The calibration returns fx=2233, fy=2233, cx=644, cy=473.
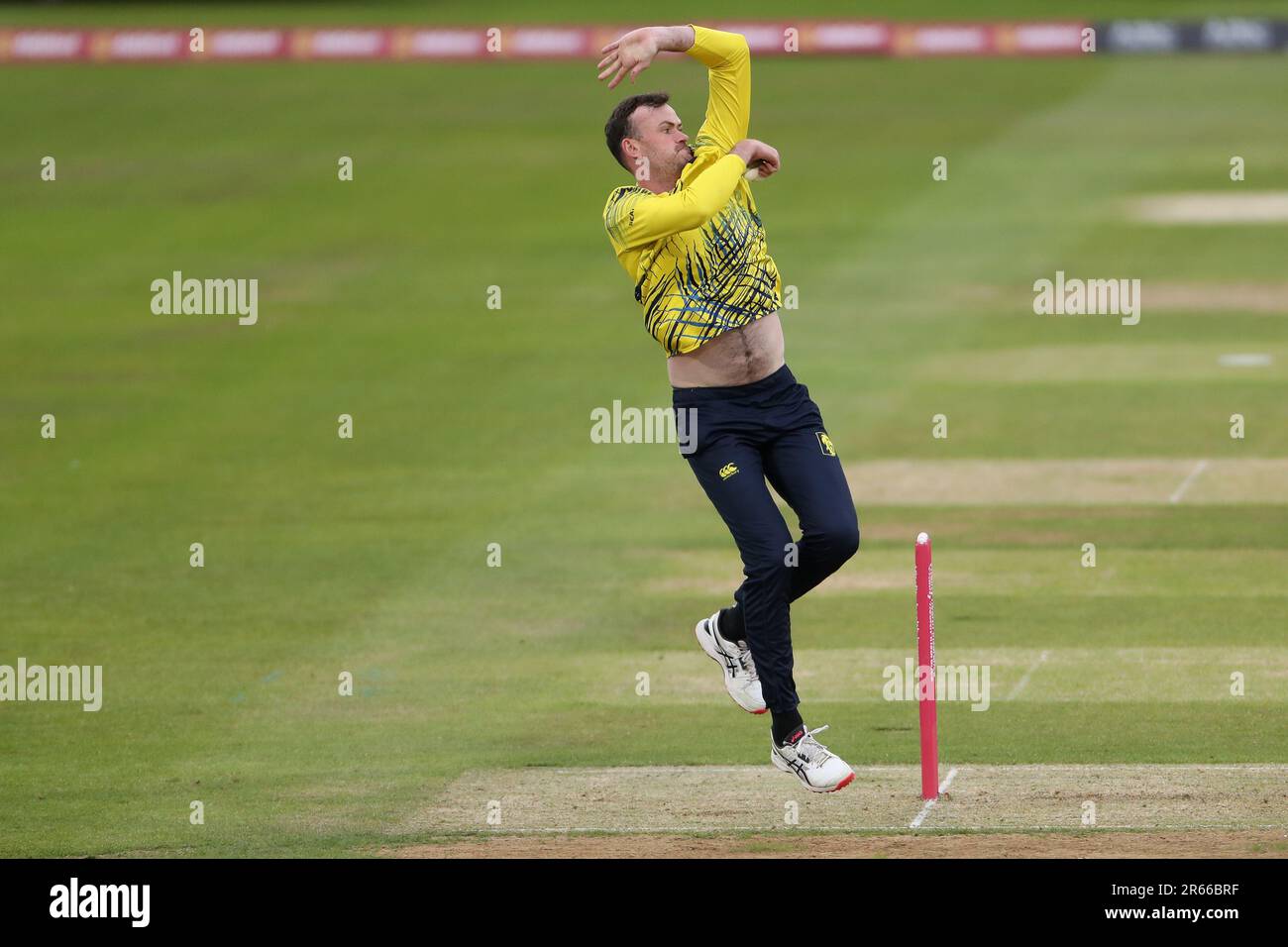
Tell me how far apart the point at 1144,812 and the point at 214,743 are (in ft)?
17.6

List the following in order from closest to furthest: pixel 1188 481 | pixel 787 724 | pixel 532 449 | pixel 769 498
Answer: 1. pixel 787 724
2. pixel 769 498
3. pixel 1188 481
4. pixel 532 449

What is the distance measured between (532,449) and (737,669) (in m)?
9.49

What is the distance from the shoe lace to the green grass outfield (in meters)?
1.51

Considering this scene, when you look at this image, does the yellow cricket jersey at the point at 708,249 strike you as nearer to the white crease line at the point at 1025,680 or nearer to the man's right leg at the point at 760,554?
the man's right leg at the point at 760,554

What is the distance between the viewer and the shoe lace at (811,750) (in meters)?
10.8

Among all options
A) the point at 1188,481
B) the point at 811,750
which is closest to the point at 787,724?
the point at 811,750

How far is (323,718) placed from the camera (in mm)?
13422

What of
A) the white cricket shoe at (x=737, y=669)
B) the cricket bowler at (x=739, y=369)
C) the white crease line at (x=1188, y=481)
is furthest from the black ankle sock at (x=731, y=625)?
the white crease line at (x=1188, y=481)

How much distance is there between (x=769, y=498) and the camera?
36.3 ft

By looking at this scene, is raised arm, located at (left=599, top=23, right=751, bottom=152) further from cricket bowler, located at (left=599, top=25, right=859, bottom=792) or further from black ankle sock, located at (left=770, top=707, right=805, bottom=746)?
black ankle sock, located at (left=770, top=707, right=805, bottom=746)

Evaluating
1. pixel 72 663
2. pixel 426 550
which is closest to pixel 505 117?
pixel 426 550

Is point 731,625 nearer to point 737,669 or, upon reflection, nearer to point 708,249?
point 737,669

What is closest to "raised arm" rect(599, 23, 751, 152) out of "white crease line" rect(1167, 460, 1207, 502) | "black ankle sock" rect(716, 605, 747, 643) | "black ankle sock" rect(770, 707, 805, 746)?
"black ankle sock" rect(716, 605, 747, 643)

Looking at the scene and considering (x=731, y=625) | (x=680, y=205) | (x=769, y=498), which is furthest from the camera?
(x=731, y=625)
